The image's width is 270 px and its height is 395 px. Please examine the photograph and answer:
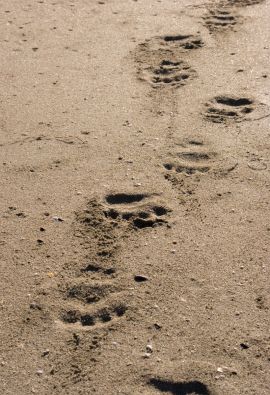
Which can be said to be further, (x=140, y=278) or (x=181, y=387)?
(x=140, y=278)

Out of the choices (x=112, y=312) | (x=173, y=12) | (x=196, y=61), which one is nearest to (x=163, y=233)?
(x=112, y=312)

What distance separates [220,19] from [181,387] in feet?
10.3

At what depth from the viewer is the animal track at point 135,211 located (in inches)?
124

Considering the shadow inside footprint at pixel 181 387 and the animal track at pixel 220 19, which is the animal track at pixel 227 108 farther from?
the shadow inside footprint at pixel 181 387

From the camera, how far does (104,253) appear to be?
299 centimetres

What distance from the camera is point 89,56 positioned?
4.54 m

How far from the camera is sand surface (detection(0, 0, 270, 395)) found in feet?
8.33

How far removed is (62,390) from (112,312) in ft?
1.28

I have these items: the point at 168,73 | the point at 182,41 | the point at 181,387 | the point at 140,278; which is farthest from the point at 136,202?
the point at 182,41

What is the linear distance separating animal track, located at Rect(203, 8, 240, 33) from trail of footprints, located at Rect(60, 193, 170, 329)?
76.8 inches

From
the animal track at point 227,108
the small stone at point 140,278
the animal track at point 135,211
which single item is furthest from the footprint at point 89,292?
the animal track at point 227,108

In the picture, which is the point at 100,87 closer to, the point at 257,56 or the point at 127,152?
the point at 127,152

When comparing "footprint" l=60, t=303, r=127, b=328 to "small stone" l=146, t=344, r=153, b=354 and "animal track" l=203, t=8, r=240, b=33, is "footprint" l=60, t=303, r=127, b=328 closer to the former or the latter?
"small stone" l=146, t=344, r=153, b=354

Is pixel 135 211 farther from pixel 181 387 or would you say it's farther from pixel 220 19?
pixel 220 19
